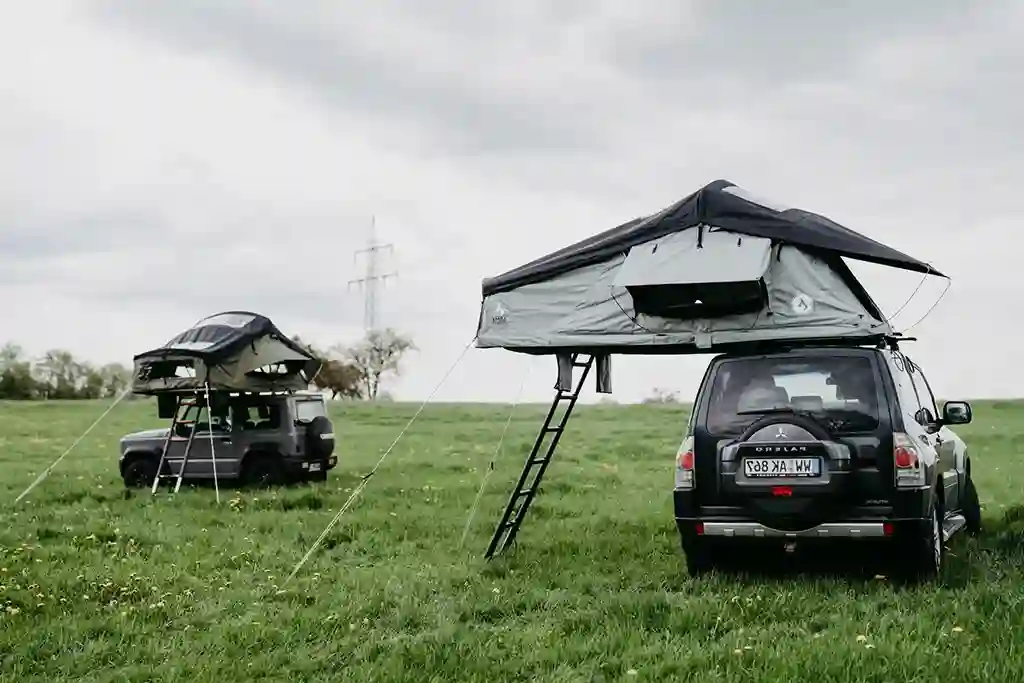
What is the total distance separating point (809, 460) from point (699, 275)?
1.58 metres

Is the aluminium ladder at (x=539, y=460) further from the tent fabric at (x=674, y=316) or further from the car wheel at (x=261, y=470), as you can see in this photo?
the car wheel at (x=261, y=470)

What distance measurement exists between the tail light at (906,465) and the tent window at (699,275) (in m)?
1.43

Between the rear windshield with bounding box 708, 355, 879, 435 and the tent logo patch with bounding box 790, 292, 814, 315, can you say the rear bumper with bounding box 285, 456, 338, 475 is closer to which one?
the rear windshield with bounding box 708, 355, 879, 435

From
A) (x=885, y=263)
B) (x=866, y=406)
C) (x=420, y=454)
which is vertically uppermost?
(x=885, y=263)

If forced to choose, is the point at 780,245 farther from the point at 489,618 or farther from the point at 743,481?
the point at 489,618

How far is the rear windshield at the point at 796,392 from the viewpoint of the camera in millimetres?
7633

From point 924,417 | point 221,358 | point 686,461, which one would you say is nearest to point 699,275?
point 686,461

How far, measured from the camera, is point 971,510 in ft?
35.0

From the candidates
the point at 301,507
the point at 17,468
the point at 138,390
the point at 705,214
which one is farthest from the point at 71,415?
the point at 705,214

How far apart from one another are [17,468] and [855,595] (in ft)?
57.6

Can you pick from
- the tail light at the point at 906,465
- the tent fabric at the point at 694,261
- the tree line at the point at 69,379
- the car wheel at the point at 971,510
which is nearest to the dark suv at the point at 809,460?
the tail light at the point at 906,465

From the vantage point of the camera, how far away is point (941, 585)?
24.9 feet

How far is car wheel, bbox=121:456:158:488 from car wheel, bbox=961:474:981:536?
1239 cm

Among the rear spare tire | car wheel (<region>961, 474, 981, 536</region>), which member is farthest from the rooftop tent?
car wheel (<region>961, 474, 981, 536</region>)
